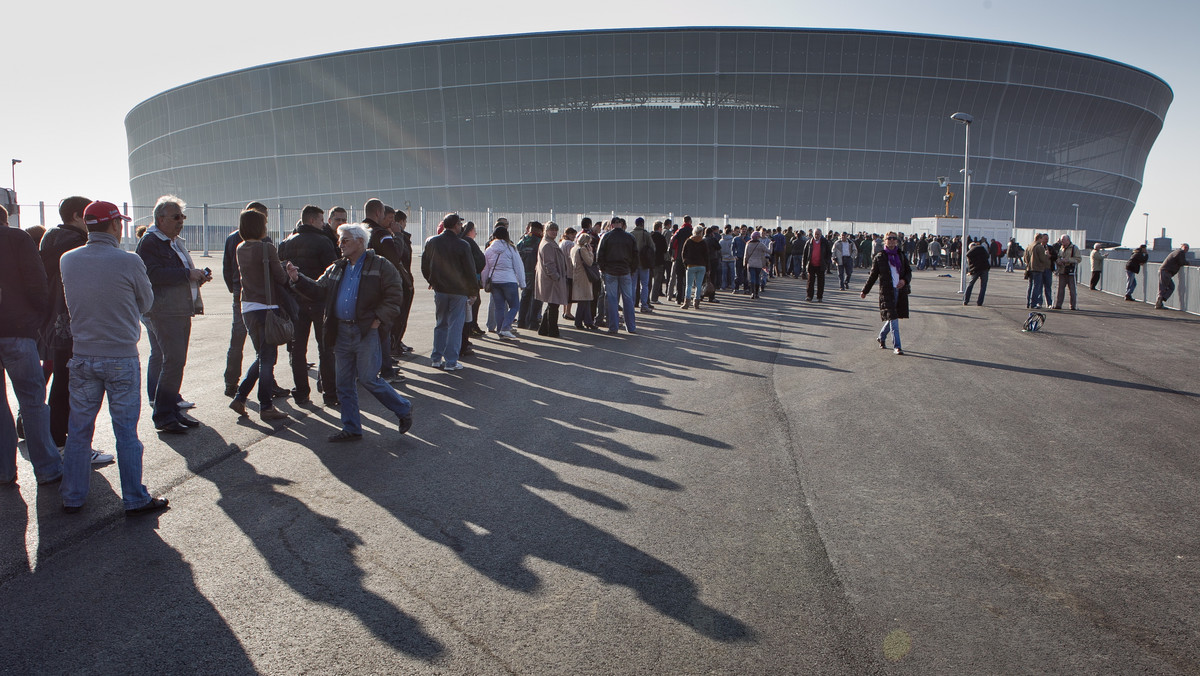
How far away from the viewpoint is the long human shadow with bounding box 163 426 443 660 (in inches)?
140

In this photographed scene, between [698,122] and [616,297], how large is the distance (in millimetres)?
46326

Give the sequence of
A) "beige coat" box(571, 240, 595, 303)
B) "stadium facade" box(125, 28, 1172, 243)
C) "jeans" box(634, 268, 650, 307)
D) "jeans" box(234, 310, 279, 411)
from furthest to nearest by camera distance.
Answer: "stadium facade" box(125, 28, 1172, 243), "jeans" box(634, 268, 650, 307), "beige coat" box(571, 240, 595, 303), "jeans" box(234, 310, 279, 411)

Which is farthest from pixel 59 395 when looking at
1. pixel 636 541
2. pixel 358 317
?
pixel 636 541

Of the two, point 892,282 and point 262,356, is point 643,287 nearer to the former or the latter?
point 892,282

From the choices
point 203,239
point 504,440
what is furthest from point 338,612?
point 203,239

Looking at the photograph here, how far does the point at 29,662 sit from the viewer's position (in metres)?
3.27

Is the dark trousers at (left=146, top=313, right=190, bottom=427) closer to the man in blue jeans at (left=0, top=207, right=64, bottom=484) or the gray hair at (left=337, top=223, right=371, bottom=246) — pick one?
the man in blue jeans at (left=0, top=207, right=64, bottom=484)

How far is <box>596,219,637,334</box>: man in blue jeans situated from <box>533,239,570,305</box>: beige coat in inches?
31.1

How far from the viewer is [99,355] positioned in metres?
4.95

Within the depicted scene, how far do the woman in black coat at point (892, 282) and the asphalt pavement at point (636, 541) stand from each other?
3126 mm

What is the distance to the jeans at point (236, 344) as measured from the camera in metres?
8.00

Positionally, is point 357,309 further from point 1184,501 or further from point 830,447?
point 1184,501

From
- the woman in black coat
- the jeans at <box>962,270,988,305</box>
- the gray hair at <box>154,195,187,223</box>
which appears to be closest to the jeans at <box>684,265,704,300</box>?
the woman in black coat

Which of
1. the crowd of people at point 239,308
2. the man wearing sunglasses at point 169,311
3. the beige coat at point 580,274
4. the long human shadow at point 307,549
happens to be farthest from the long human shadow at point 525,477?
the beige coat at point 580,274
